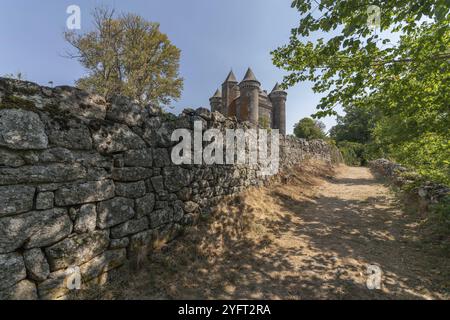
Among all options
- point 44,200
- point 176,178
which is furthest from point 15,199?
point 176,178

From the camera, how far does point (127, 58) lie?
698 inches

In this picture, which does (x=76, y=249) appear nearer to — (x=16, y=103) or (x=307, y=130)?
(x=16, y=103)

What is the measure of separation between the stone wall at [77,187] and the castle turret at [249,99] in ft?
82.6

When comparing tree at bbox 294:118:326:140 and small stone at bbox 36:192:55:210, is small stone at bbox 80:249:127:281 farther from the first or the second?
tree at bbox 294:118:326:140

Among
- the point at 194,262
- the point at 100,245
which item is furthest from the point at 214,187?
the point at 100,245

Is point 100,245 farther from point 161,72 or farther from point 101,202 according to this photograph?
point 161,72

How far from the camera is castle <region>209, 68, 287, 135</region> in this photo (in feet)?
94.8

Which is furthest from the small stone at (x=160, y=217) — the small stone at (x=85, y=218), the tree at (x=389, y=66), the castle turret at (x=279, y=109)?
the castle turret at (x=279, y=109)

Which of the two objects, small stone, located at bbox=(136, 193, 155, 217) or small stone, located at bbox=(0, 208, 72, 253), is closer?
small stone, located at bbox=(0, 208, 72, 253)

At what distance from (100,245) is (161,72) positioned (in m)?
21.4

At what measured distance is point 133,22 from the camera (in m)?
19.1

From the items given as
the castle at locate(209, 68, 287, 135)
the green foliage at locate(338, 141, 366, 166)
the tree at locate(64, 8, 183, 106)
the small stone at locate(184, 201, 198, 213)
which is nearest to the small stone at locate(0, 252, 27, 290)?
the small stone at locate(184, 201, 198, 213)

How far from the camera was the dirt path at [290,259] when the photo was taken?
3.07 m

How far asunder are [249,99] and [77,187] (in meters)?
27.8
